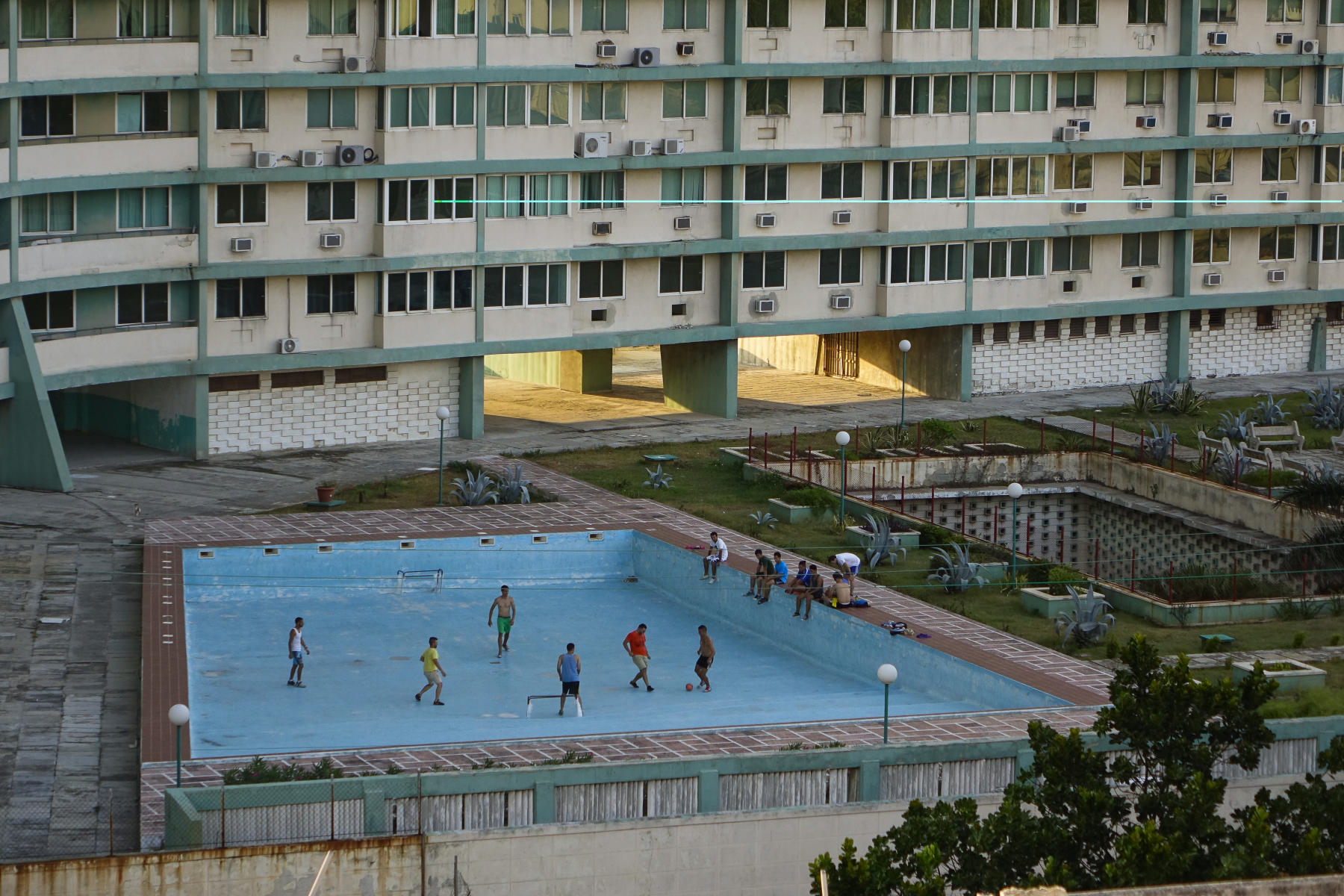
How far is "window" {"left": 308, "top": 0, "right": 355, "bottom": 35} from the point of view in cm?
4828

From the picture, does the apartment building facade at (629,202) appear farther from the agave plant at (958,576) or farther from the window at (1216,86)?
the agave plant at (958,576)

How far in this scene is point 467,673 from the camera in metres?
35.8

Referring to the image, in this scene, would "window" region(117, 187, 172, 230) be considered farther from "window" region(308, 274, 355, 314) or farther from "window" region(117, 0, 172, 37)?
"window" region(308, 274, 355, 314)

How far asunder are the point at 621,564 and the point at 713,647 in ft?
16.7

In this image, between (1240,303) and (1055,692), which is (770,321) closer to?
(1240,303)

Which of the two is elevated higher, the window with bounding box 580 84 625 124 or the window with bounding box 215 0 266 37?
the window with bounding box 215 0 266 37

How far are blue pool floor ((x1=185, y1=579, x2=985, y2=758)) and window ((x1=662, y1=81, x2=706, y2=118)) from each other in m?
14.6

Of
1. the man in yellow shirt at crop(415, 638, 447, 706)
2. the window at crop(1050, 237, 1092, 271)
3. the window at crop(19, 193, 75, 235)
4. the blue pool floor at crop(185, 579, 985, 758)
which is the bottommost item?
the blue pool floor at crop(185, 579, 985, 758)

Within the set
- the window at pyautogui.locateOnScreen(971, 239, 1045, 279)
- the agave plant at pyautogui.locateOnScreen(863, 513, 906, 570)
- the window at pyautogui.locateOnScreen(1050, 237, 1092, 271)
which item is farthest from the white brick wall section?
the window at pyautogui.locateOnScreen(1050, 237, 1092, 271)

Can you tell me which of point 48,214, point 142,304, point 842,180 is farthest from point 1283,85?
point 48,214

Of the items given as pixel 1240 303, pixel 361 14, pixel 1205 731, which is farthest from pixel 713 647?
pixel 1240 303

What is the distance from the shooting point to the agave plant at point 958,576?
1528 inches

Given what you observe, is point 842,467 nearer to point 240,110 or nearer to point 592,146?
point 592,146

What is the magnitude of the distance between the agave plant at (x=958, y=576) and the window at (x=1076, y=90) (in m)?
20.2
